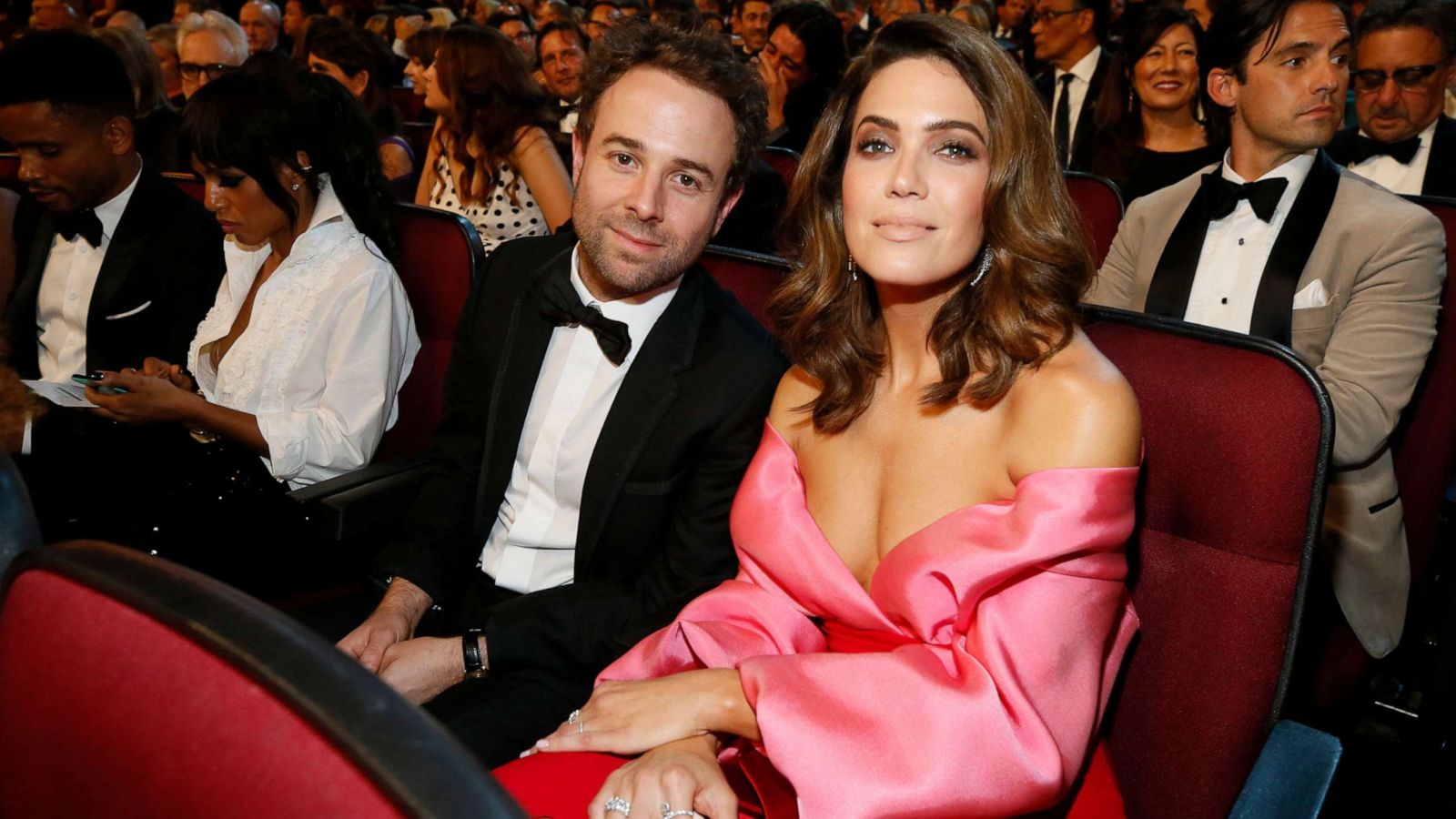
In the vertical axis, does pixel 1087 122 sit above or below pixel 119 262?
above

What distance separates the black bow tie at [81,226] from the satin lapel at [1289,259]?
7.69 ft

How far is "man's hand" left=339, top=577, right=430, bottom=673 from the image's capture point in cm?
160

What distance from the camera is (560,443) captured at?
5.56 ft

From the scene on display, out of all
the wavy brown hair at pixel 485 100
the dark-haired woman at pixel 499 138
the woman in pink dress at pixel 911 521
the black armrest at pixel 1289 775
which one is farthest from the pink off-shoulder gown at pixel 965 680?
the wavy brown hair at pixel 485 100

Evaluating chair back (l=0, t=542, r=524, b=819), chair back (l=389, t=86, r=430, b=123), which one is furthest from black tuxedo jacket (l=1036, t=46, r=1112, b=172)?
chair back (l=0, t=542, r=524, b=819)

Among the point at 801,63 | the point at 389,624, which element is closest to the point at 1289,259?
the point at 389,624

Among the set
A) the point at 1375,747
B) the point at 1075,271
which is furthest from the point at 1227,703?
the point at 1375,747

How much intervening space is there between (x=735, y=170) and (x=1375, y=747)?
1862mm

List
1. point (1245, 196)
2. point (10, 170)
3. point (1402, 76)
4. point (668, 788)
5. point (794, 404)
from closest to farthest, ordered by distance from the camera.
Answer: point (668, 788) → point (794, 404) → point (1245, 196) → point (10, 170) → point (1402, 76)

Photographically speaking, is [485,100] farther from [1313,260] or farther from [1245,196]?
[1313,260]

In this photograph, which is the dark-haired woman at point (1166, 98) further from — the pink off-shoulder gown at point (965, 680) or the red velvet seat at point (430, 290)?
the pink off-shoulder gown at point (965, 680)

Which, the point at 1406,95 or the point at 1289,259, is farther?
the point at 1406,95

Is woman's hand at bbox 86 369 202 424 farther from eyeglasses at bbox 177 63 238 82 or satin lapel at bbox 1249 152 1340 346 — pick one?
eyeglasses at bbox 177 63 238 82

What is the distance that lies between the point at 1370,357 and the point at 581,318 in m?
1.26
